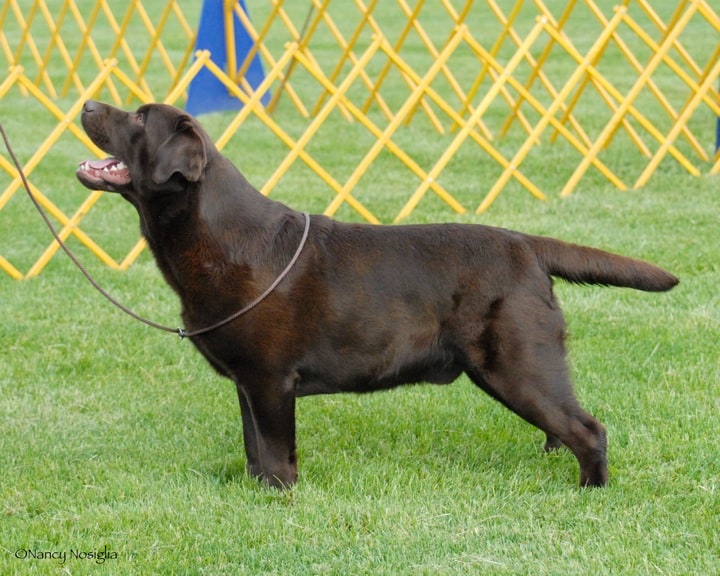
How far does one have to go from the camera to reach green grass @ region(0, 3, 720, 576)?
3547 millimetres

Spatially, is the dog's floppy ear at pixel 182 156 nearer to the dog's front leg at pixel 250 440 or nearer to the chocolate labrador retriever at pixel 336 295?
the chocolate labrador retriever at pixel 336 295

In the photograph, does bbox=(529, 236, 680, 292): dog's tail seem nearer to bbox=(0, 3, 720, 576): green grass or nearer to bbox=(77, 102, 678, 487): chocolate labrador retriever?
bbox=(77, 102, 678, 487): chocolate labrador retriever

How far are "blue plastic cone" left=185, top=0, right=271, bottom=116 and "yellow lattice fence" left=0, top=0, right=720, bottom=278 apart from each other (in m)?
0.12

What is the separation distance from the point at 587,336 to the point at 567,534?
224cm

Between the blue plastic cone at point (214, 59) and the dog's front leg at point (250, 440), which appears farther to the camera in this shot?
the blue plastic cone at point (214, 59)

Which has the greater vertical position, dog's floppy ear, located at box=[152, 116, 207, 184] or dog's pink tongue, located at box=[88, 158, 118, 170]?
dog's floppy ear, located at box=[152, 116, 207, 184]

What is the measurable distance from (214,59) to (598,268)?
351 inches

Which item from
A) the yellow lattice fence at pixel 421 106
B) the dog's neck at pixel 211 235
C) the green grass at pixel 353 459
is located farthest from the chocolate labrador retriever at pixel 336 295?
the yellow lattice fence at pixel 421 106

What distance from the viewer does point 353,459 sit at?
4.36m

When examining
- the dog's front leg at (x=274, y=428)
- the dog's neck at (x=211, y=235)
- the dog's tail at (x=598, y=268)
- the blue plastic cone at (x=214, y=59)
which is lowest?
the blue plastic cone at (x=214, y=59)

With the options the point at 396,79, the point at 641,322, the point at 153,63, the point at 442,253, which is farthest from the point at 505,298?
the point at 153,63

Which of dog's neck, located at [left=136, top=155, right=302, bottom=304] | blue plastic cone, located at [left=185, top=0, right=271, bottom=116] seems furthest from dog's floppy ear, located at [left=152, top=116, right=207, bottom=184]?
blue plastic cone, located at [left=185, top=0, right=271, bottom=116]

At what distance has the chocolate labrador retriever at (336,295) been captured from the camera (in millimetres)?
3887

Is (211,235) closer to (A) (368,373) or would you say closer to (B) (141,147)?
(B) (141,147)
